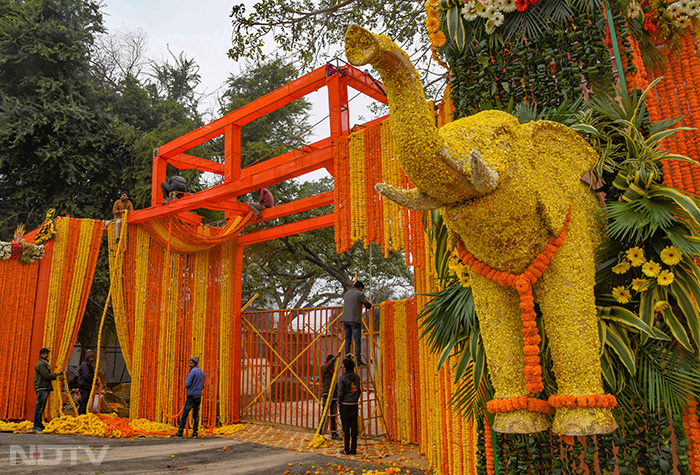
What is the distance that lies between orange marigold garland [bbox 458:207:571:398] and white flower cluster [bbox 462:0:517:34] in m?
1.39

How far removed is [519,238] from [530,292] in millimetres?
265

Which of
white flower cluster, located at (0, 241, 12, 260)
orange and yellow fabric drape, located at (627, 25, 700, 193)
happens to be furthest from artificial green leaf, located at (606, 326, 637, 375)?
white flower cluster, located at (0, 241, 12, 260)

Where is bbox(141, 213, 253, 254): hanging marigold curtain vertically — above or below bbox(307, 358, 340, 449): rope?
above

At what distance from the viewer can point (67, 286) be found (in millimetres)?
7555

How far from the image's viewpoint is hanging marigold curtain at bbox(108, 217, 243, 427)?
7.68m

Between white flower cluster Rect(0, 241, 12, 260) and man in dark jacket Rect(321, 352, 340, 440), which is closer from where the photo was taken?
man in dark jacket Rect(321, 352, 340, 440)

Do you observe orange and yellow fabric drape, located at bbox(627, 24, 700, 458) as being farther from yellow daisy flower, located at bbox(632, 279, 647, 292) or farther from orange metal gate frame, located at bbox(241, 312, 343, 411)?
orange metal gate frame, located at bbox(241, 312, 343, 411)

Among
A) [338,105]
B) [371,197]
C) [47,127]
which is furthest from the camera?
[47,127]

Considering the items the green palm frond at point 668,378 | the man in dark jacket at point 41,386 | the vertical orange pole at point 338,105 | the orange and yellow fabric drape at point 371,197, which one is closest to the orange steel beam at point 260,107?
the vertical orange pole at point 338,105

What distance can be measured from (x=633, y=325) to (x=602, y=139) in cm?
104

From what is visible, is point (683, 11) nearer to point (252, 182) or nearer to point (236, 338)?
point (252, 182)

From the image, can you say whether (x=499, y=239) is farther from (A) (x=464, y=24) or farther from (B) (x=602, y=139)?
(A) (x=464, y=24)

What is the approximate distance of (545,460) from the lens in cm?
254

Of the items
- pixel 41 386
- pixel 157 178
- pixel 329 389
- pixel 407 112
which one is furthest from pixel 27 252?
pixel 407 112
